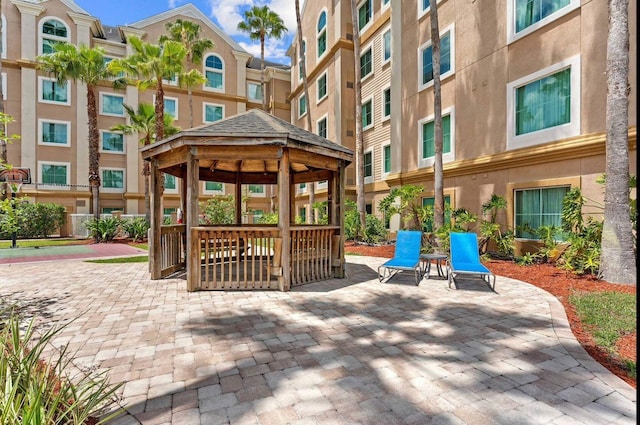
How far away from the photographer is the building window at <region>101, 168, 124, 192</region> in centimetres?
2553

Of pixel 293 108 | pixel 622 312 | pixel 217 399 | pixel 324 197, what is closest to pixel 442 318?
pixel 622 312

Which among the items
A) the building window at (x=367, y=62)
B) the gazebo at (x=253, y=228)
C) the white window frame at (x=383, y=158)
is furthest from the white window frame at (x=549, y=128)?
the building window at (x=367, y=62)

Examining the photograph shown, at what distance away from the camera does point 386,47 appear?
18141 mm

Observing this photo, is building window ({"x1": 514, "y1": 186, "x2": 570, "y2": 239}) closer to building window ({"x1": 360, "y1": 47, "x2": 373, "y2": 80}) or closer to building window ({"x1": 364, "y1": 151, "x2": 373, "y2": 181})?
building window ({"x1": 364, "y1": 151, "x2": 373, "y2": 181})

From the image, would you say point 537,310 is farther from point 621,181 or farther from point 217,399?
point 217,399

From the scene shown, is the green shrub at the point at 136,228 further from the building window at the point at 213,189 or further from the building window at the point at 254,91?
the building window at the point at 254,91

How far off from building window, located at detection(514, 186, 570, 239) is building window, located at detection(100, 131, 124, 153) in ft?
92.0

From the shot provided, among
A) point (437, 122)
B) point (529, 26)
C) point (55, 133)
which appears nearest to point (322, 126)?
point (437, 122)

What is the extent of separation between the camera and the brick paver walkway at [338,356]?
8.70 feet

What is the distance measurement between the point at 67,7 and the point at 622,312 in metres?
35.5

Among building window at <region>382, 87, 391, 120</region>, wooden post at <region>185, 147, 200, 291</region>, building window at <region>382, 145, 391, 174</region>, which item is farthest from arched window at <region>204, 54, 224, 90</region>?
wooden post at <region>185, 147, 200, 291</region>

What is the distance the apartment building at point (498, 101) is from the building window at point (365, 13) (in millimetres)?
325

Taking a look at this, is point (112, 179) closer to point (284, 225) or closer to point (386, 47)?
point (386, 47)

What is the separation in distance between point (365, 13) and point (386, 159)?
9.80 m
